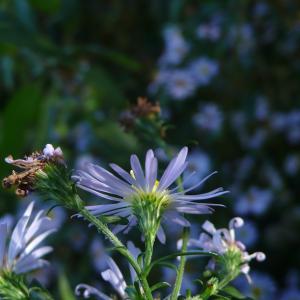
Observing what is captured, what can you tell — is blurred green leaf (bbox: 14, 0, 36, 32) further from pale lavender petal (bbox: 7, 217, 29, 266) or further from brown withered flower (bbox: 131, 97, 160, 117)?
pale lavender petal (bbox: 7, 217, 29, 266)

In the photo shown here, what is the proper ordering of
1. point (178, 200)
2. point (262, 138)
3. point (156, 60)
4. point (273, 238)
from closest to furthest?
1. point (178, 200)
2. point (273, 238)
3. point (262, 138)
4. point (156, 60)

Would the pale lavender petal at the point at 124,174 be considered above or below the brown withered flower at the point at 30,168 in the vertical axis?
below

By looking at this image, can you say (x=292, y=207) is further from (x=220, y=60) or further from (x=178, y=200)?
(x=178, y=200)

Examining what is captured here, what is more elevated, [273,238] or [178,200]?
[273,238]

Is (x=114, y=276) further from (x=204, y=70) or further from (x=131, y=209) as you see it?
(x=204, y=70)

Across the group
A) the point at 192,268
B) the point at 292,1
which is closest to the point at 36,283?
the point at 192,268


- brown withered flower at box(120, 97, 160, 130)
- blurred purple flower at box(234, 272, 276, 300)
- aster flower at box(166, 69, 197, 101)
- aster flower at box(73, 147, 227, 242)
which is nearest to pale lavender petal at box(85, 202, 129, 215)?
aster flower at box(73, 147, 227, 242)

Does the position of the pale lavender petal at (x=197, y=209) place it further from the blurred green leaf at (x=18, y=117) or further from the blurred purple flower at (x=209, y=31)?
the blurred purple flower at (x=209, y=31)

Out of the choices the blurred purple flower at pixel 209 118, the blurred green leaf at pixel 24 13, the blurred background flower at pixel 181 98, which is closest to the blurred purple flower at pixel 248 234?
the blurred background flower at pixel 181 98
